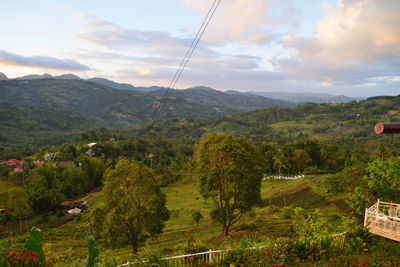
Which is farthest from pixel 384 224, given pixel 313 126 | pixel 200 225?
pixel 313 126

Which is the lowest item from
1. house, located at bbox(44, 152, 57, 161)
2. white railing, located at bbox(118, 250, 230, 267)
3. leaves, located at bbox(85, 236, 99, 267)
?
house, located at bbox(44, 152, 57, 161)

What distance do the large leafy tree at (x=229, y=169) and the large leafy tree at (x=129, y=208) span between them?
3.72m

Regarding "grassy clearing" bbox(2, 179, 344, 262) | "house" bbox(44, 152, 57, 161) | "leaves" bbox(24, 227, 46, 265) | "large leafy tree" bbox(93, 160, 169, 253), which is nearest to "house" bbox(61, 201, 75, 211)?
"grassy clearing" bbox(2, 179, 344, 262)

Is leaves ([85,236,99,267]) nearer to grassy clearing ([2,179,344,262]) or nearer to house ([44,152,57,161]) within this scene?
grassy clearing ([2,179,344,262])

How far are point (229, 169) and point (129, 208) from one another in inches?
280

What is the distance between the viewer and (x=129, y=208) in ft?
53.6

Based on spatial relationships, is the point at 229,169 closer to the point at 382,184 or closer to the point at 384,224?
the point at 382,184

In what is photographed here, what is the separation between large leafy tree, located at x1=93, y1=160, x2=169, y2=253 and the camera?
15859 millimetres

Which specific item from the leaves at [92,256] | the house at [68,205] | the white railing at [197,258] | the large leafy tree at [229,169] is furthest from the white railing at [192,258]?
the house at [68,205]

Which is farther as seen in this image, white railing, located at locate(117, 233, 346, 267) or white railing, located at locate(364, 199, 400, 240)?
white railing, located at locate(364, 199, 400, 240)

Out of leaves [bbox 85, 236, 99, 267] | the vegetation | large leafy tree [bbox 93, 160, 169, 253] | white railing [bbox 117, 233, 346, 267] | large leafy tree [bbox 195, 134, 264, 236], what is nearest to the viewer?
leaves [bbox 85, 236, 99, 267]

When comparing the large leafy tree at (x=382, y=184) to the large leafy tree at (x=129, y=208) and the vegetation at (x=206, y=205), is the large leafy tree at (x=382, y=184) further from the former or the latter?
the large leafy tree at (x=129, y=208)

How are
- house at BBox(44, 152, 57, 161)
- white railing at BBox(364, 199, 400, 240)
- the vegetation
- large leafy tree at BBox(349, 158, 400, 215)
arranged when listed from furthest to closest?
1. house at BBox(44, 152, 57, 161)
2. large leafy tree at BBox(349, 158, 400, 215)
3. white railing at BBox(364, 199, 400, 240)
4. the vegetation

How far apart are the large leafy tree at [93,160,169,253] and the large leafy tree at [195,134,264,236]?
3723 millimetres
